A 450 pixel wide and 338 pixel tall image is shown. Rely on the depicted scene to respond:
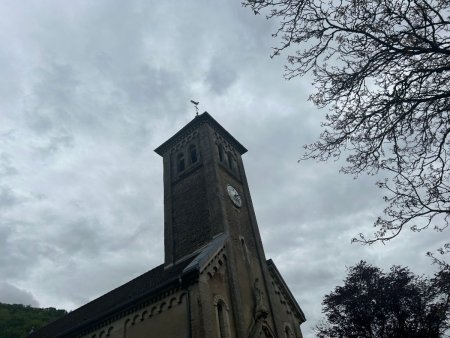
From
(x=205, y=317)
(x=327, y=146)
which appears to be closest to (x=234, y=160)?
(x=205, y=317)

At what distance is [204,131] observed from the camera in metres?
26.8

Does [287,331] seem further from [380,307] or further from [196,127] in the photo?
[196,127]

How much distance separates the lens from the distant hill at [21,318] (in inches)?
1604

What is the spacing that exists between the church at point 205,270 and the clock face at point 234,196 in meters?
0.10

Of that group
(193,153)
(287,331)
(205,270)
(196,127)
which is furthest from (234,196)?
(287,331)

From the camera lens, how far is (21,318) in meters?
46.1

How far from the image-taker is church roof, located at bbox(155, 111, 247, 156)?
2747 cm

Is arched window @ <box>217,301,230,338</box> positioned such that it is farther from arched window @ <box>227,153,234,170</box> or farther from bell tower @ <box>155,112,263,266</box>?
arched window @ <box>227,153,234,170</box>

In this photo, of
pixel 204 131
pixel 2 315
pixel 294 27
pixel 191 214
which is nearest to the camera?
pixel 294 27

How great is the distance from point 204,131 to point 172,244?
28.2ft

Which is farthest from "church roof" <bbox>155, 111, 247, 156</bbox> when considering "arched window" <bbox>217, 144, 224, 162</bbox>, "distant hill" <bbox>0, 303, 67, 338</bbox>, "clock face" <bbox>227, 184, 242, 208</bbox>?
"distant hill" <bbox>0, 303, 67, 338</bbox>

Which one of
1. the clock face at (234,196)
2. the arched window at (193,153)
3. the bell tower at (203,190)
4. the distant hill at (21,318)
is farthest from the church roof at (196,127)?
the distant hill at (21,318)

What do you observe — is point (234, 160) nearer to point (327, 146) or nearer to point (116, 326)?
point (116, 326)

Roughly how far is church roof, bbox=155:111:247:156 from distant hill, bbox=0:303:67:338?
985 inches
